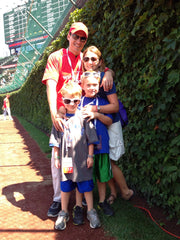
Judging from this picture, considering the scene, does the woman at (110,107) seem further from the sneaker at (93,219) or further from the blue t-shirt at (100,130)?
the sneaker at (93,219)

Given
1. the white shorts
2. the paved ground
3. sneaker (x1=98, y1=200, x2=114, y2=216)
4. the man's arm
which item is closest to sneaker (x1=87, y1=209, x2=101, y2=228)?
the paved ground

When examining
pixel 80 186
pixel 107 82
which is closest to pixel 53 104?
pixel 107 82

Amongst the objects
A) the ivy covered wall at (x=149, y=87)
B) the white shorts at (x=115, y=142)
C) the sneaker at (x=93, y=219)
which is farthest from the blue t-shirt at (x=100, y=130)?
the sneaker at (x=93, y=219)

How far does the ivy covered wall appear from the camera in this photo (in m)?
2.36

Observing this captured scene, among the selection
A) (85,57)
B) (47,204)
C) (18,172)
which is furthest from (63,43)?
(47,204)

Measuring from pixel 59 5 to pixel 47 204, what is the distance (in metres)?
6.61

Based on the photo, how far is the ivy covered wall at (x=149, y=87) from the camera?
236 cm

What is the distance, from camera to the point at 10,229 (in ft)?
8.84

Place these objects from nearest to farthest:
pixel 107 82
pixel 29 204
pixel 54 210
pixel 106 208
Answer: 1. pixel 107 82
2. pixel 106 208
3. pixel 54 210
4. pixel 29 204

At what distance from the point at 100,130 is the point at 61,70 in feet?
2.89

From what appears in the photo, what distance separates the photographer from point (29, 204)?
3.36 metres

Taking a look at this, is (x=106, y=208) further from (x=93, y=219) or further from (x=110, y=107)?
(x=110, y=107)

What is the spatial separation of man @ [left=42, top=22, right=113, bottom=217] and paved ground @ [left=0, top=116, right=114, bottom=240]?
278mm

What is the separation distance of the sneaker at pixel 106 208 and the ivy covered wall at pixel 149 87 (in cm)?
55
